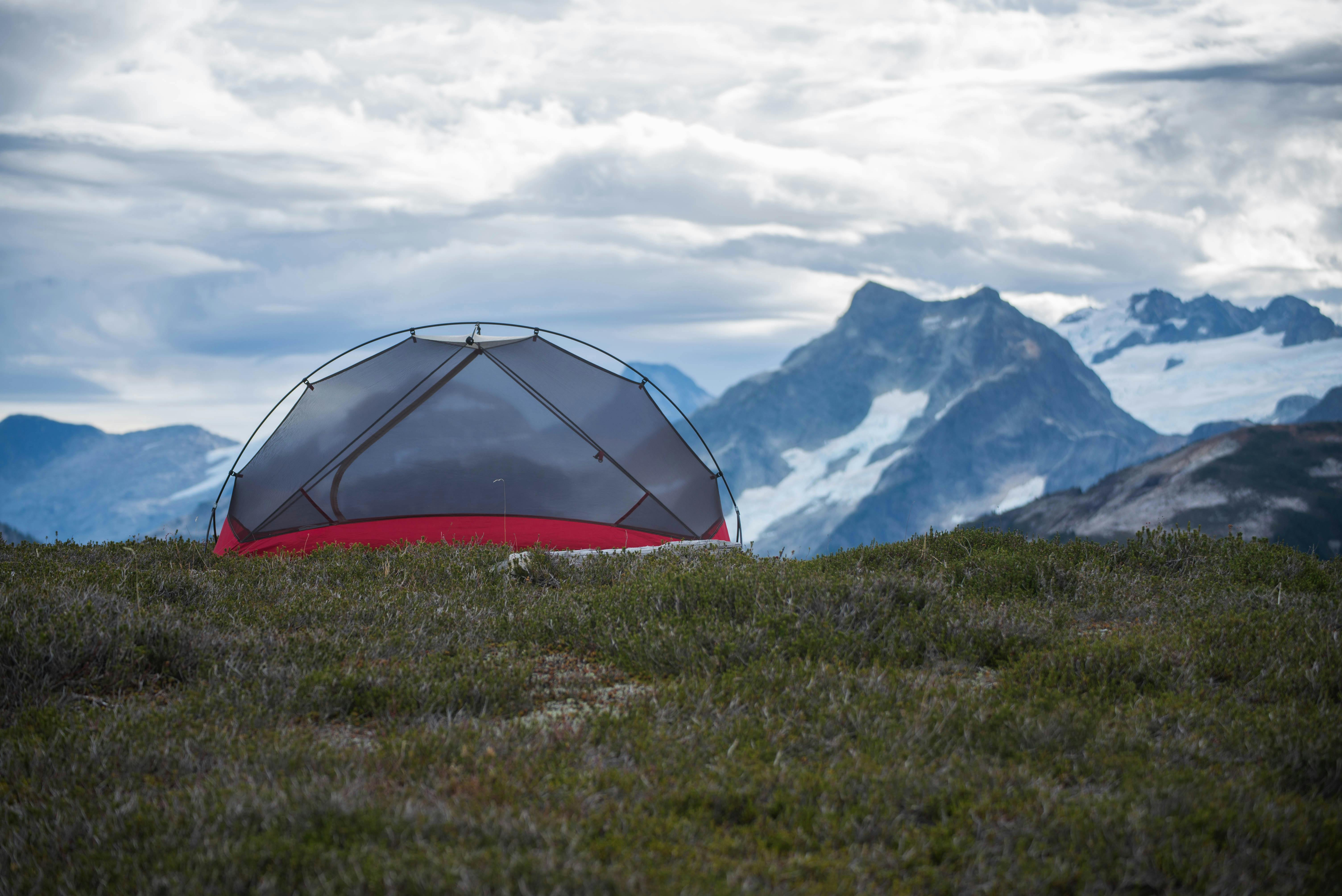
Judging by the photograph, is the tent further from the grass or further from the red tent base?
the grass

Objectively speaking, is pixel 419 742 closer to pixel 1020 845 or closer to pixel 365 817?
pixel 365 817

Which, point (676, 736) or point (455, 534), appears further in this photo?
point (455, 534)

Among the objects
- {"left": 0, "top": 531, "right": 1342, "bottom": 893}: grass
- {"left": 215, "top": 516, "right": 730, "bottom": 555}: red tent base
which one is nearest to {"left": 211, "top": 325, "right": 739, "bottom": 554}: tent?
{"left": 215, "top": 516, "right": 730, "bottom": 555}: red tent base

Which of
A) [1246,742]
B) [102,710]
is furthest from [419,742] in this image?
[1246,742]

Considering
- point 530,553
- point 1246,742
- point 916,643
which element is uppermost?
point 530,553

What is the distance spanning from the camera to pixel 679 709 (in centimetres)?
517

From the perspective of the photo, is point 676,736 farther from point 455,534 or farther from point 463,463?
point 463,463

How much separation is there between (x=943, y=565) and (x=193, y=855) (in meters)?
6.78

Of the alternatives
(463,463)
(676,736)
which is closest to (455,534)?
(463,463)

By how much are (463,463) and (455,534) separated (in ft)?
3.19

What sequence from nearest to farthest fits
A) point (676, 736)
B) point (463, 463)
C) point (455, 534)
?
1. point (676, 736)
2. point (455, 534)
3. point (463, 463)

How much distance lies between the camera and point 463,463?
1195 centimetres

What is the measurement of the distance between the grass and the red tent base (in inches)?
119

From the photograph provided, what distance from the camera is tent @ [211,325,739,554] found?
11.6 metres
